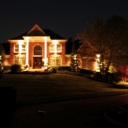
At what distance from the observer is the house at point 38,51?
186ft

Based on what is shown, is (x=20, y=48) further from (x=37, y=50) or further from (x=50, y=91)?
(x=50, y=91)

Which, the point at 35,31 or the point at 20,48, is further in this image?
the point at 20,48

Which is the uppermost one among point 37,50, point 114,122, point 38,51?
point 37,50

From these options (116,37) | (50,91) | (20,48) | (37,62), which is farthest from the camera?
(20,48)

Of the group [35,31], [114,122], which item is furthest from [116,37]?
[114,122]

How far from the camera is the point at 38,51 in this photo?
2280 inches

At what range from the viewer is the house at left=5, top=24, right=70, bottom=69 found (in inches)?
2228

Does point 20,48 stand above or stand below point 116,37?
below

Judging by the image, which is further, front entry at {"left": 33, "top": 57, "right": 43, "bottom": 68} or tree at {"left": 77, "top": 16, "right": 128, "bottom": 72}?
front entry at {"left": 33, "top": 57, "right": 43, "bottom": 68}

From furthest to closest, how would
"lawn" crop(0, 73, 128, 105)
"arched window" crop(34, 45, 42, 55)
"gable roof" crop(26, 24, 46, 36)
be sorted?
"arched window" crop(34, 45, 42, 55) < "gable roof" crop(26, 24, 46, 36) < "lawn" crop(0, 73, 128, 105)

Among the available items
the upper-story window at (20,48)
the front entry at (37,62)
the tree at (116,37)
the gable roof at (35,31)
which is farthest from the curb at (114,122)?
the upper-story window at (20,48)

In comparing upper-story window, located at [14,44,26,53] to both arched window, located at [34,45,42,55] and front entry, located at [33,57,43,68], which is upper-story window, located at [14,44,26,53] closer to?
arched window, located at [34,45,42,55]

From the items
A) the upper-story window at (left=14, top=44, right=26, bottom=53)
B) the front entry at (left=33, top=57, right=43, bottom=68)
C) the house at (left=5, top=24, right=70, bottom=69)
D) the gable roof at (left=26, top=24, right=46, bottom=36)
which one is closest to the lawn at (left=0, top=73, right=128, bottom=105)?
the gable roof at (left=26, top=24, right=46, bottom=36)

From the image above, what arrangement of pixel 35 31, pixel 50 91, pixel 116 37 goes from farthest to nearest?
1. pixel 35 31
2. pixel 116 37
3. pixel 50 91
